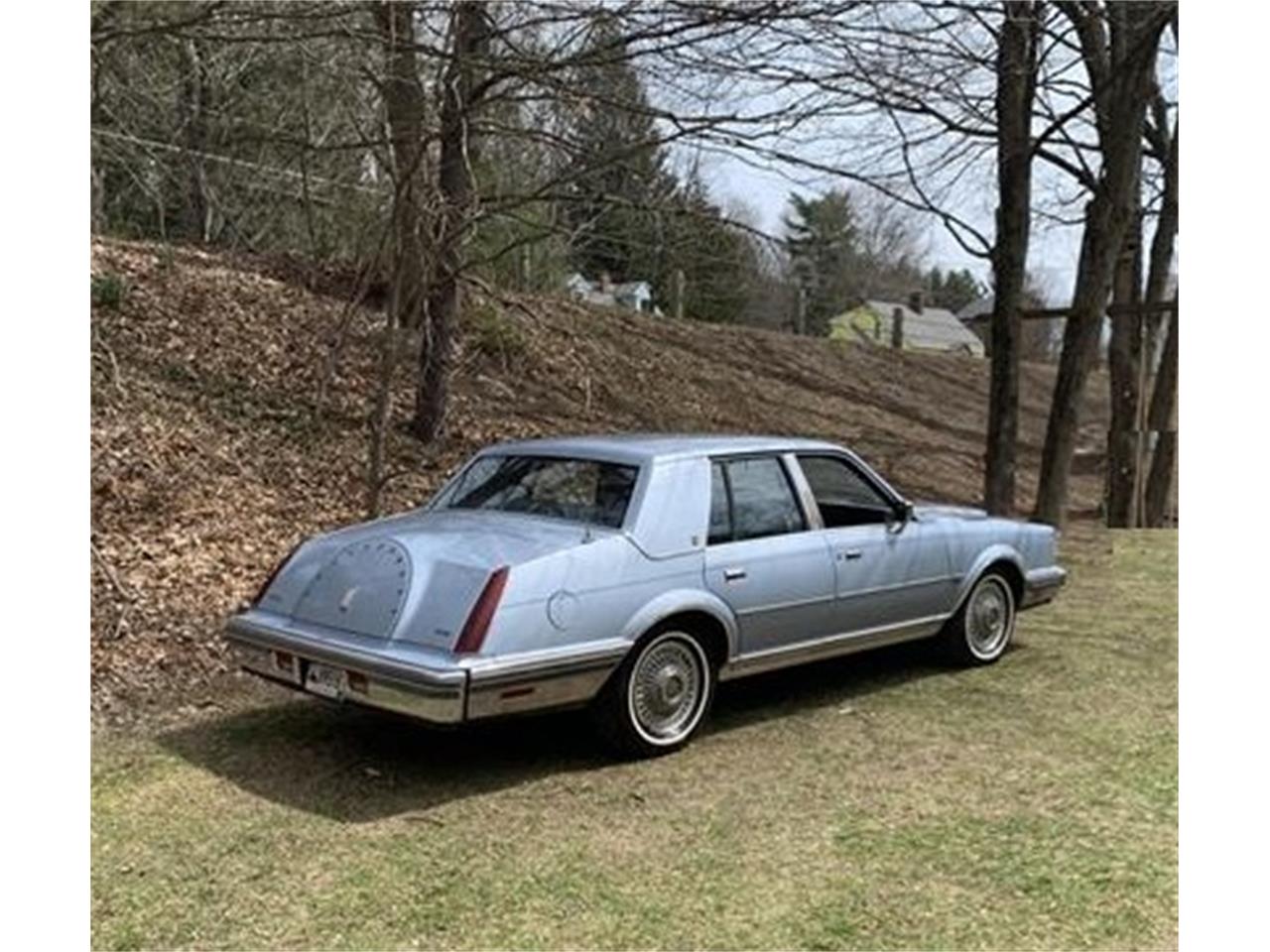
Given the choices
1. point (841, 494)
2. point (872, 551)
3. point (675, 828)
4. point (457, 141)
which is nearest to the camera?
point (675, 828)

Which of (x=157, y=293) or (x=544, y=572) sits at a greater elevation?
(x=157, y=293)

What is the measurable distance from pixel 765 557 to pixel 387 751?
1.94 metres

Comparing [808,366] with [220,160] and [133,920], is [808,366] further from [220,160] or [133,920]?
[133,920]

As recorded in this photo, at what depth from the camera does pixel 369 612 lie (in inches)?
201

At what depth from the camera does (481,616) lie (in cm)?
483

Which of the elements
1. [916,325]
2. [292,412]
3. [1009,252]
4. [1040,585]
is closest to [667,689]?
[1040,585]

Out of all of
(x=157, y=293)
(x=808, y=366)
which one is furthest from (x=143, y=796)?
(x=808, y=366)

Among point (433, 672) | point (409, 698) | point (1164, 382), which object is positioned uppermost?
point (1164, 382)

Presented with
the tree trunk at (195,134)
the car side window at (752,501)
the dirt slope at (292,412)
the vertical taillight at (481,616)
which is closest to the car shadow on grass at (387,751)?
the vertical taillight at (481,616)

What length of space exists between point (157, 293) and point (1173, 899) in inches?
439

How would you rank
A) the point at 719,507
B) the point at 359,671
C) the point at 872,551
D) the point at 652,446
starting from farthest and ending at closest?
the point at 872,551 → the point at 652,446 → the point at 719,507 → the point at 359,671

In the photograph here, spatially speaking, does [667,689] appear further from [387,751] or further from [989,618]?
[989,618]

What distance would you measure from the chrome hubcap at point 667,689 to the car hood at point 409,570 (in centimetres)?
59

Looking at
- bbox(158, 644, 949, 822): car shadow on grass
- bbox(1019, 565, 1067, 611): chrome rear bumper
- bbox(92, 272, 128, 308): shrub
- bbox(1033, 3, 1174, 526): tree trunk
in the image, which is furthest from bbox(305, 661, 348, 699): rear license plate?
bbox(1033, 3, 1174, 526): tree trunk
